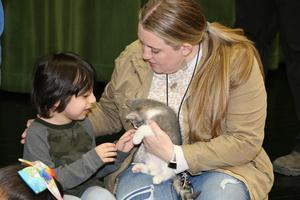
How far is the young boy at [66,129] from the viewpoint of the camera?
1.72 meters

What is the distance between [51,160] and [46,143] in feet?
0.18

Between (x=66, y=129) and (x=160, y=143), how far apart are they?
0.32 metres

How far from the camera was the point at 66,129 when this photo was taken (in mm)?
1823

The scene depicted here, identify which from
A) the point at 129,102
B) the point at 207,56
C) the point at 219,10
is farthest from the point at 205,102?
the point at 219,10

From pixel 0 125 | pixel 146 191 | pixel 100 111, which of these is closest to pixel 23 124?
pixel 0 125

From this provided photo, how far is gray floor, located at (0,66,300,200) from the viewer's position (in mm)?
2670

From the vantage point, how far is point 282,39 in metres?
2.77

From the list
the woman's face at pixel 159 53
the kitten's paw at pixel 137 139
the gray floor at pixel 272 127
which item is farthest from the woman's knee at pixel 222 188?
the gray floor at pixel 272 127

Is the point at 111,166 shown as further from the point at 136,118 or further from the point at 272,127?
the point at 272,127

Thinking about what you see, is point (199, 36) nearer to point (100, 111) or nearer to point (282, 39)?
point (100, 111)

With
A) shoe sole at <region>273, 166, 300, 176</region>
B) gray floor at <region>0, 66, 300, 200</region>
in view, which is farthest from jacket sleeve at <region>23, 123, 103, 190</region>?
shoe sole at <region>273, 166, 300, 176</region>

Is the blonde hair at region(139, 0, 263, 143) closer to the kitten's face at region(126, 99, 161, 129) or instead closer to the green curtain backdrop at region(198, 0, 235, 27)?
the kitten's face at region(126, 99, 161, 129)

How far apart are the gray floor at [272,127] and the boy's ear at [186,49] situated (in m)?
1.03

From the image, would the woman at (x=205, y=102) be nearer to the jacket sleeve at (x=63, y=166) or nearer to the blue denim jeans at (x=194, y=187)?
the blue denim jeans at (x=194, y=187)
